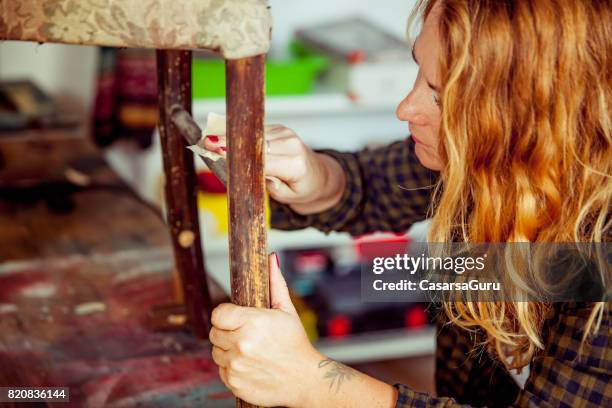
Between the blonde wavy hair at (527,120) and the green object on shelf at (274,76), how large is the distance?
138 centimetres

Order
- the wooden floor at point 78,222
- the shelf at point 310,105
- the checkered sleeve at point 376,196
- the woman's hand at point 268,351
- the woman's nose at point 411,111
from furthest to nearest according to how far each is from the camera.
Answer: the shelf at point 310,105, the wooden floor at point 78,222, the checkered sleeve at point 376,196, the woman's nose at point 411,111, the woman's hand at point 268,351

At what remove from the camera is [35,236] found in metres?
1.54

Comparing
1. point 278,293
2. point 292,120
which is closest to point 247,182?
point 278,293

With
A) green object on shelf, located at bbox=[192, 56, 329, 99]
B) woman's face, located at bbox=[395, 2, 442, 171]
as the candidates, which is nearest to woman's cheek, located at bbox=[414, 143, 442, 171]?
woman's face, located at bbox=[395, 2, 442, 171]

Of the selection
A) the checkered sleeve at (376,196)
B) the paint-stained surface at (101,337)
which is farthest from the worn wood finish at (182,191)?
the checkered sleeve at (376,196)

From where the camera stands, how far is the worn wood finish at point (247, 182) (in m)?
0.73

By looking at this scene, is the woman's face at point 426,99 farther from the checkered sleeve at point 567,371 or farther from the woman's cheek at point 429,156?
the checkered sleeve at point 567,371

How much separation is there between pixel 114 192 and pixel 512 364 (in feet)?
3.43

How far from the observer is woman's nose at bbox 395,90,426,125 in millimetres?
959

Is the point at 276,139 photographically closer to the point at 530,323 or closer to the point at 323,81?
the point at 530,323

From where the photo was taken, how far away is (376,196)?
1.31m

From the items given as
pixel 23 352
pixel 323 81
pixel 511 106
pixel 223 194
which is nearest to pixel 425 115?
pixel 511 106

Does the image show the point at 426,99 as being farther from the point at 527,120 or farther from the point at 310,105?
the point at 310,105

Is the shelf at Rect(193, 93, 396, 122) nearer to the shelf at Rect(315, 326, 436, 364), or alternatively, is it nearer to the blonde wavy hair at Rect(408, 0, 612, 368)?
the shelf at Rect(315, 326, 436, 364)
